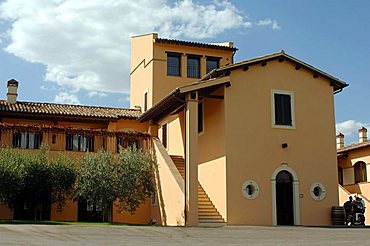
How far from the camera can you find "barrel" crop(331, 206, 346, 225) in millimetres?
23453

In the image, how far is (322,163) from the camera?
948 inches

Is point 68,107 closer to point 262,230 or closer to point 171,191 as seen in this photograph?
point 171,191

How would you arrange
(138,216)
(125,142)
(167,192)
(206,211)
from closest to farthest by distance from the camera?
(206,211)
(167,192)
(125,142)
(138,216)

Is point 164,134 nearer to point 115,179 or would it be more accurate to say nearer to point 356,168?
point 115,179

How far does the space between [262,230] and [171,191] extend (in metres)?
5.04

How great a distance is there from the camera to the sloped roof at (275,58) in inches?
896

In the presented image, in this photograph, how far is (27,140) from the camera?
25.4 m

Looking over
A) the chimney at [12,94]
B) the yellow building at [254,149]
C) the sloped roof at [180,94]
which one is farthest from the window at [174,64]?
the chimney at [12,94]

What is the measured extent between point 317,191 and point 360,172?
1072cm

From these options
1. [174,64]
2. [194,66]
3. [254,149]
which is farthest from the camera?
[194,66]

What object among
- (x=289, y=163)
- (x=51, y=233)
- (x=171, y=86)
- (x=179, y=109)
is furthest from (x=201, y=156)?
(x=51, y=233)

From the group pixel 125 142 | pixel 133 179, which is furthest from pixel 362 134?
pixel 133 179

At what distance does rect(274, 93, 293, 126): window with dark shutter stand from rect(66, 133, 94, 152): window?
333 inches

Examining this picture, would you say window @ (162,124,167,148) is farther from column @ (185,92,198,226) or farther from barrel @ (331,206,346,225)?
barrel @ (331,206,346,225)
